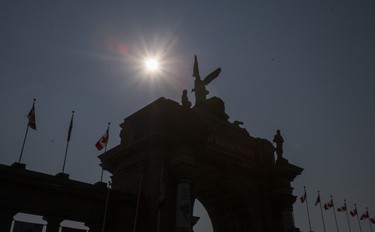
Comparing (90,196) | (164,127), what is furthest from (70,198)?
(164,127)

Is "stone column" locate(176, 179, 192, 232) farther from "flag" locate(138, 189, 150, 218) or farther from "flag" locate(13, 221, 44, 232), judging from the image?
"flag" locate(13, 221, 44, 232)

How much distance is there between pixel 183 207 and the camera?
1182 inches

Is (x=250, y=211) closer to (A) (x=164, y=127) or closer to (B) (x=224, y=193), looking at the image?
(B) (x=224, y=193)

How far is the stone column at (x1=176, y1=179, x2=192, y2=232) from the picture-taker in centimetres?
2954

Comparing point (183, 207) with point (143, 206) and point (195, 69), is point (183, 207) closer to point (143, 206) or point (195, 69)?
point (143, 206)

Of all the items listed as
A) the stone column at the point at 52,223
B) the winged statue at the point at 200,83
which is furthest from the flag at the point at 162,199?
the winged statue at the point at 200,83

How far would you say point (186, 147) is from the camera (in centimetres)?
3275

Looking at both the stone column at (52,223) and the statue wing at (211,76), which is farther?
the statue wing at (211,76)

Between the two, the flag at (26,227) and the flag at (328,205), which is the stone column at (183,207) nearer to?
the flag at (26,227)

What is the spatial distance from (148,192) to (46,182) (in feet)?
28.5

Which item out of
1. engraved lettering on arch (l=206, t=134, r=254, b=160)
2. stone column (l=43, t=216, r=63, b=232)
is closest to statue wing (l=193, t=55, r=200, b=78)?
engraved lettering on arch (l=206, t=134, r=254, b=160)

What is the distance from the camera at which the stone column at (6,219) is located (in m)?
25.4

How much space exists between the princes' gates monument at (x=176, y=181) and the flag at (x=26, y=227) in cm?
62

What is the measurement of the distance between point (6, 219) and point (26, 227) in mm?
1622
